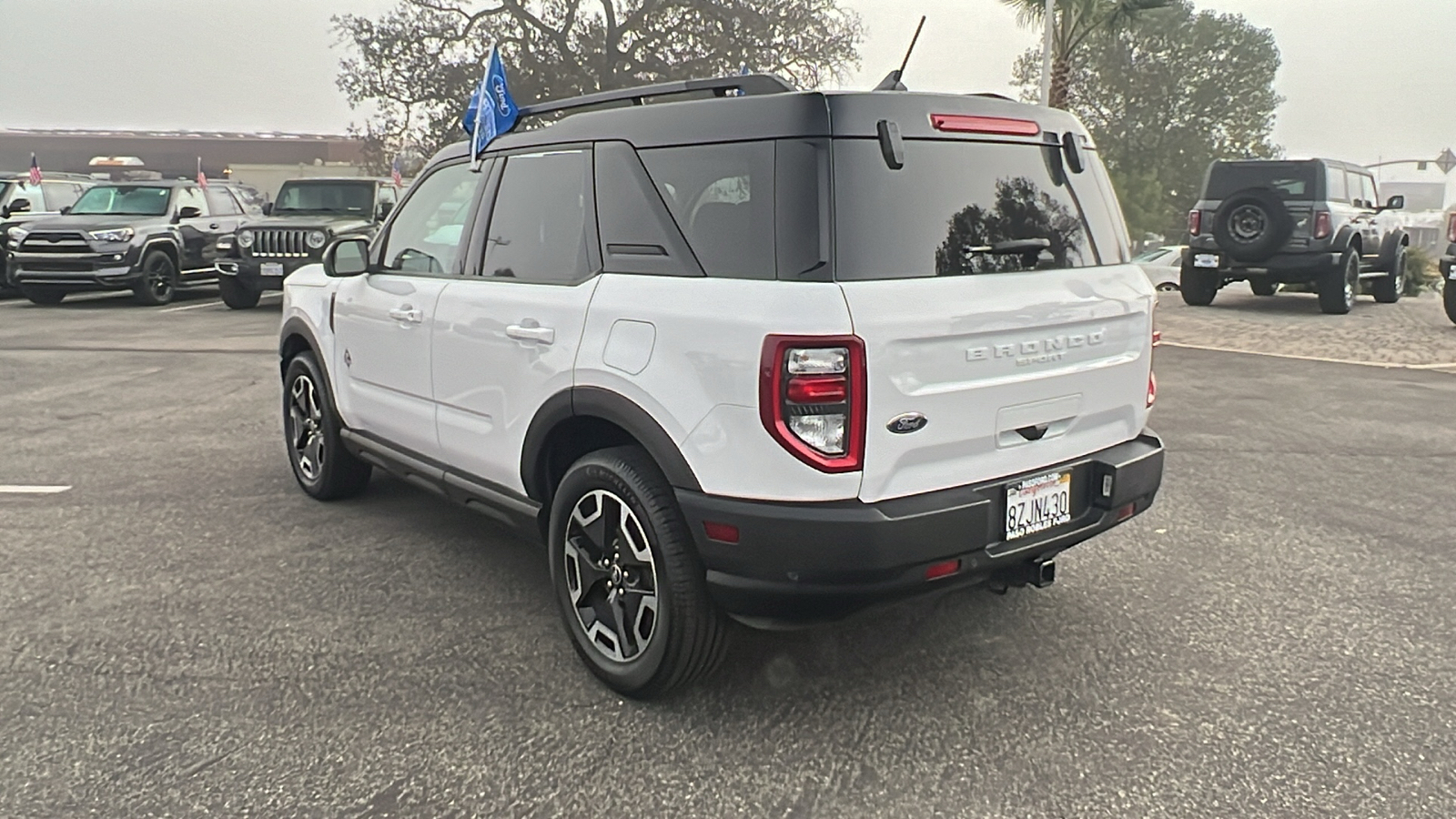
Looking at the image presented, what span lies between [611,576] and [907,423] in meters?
1.08

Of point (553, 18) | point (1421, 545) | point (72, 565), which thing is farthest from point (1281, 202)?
point (553, 18)

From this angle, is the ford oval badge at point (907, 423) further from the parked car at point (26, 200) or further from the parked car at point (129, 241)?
the parked car at point (26, 200)

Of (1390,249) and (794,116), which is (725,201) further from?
(1390,249)

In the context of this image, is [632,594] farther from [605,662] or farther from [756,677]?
[756,677]

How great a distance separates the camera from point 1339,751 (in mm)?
2914

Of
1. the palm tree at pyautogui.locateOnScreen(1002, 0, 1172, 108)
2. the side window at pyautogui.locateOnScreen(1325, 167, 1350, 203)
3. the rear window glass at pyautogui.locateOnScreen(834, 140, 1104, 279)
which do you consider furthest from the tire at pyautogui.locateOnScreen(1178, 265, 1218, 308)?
the rear window glass at pyautogui.locateOnScreen(834, 140, 1104, 279)

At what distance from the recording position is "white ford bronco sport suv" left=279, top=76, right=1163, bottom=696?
2.73 meters

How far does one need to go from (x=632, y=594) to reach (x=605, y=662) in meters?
0.25

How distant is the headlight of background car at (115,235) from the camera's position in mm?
14195

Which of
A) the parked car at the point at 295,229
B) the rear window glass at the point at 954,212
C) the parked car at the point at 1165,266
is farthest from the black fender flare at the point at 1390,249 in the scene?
the rear window glass at the point at 954,212

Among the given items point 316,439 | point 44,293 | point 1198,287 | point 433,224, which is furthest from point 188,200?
point 1198,287

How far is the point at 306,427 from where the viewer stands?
5363 mm

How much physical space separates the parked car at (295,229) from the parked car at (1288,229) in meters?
11.1

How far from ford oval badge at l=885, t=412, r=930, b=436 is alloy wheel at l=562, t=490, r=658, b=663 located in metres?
0.81
